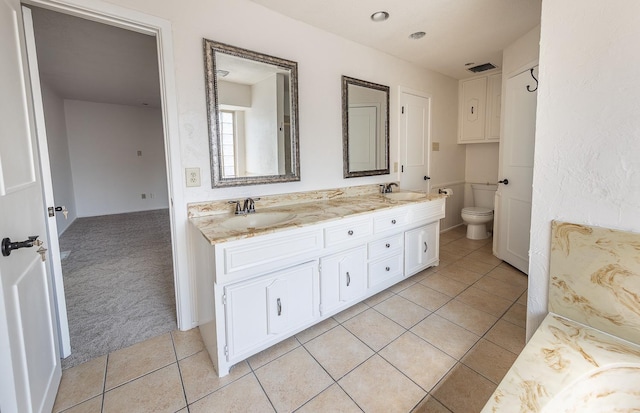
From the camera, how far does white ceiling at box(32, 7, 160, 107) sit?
8.30 ft

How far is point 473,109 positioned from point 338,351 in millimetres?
3748

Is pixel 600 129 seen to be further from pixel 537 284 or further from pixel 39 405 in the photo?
pixel 39 405

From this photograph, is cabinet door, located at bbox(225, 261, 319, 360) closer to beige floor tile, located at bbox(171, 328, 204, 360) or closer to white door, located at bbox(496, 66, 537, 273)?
beige floor tile, located at bbox(171, 328, 204, 360)

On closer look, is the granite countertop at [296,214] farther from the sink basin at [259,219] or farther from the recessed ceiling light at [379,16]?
the recessed ceiling light at [379,16]

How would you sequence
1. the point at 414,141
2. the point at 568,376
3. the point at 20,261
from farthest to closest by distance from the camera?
the point at 414,141
the point at 20,261
the point at 568,376

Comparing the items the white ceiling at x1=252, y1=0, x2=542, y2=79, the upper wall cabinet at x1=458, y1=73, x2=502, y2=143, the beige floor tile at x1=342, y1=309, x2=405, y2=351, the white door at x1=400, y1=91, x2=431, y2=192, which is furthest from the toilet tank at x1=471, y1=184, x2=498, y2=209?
the beige floor tile at x1=342, y1=309, x2=405, y2=351

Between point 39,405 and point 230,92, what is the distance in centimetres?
189

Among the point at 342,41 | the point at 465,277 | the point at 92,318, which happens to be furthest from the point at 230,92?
the point at 465,277

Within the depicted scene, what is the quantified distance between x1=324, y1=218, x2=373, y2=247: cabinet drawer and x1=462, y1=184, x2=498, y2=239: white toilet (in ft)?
7.44

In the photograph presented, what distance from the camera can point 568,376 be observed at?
0.87m

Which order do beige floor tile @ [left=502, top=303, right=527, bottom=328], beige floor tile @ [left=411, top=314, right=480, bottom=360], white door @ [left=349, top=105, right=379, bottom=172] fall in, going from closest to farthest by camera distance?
beige floor tile @ [left=411, top=314, right=480, bottom=360] → beige floor tile @ [left=502, top=303, right=527, bottom=328] → white door @ [left=349, top=105, right=379, bottom=172]

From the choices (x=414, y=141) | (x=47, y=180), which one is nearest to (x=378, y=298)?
(x=414, y=141)

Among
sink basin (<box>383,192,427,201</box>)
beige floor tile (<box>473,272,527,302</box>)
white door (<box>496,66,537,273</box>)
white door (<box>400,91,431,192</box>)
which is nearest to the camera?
beige floor tile (<box>473,272,527,302</box>)

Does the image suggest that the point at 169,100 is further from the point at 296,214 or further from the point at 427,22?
the point at 427,22
